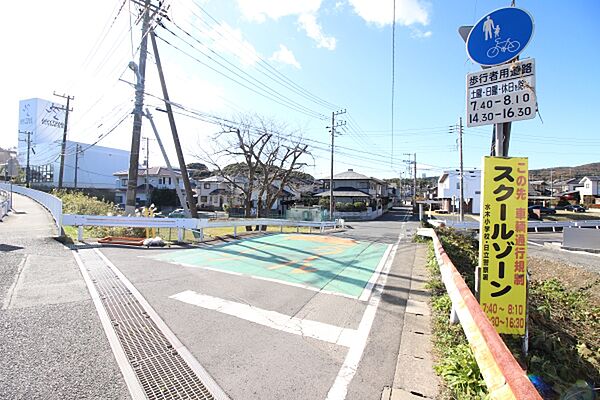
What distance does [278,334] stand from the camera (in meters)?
3.78

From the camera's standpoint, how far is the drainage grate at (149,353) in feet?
8.81

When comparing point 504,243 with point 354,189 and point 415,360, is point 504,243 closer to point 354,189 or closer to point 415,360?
point 415,360

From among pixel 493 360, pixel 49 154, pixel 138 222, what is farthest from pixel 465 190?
pixel 49 154

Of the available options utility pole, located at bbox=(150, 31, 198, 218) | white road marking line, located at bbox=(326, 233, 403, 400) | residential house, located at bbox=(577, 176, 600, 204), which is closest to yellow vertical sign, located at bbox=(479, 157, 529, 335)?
white road marking line, located at bbox=(326, 233, 403, 400)

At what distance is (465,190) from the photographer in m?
45.8

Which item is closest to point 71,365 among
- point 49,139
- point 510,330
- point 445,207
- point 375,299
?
point 375,299

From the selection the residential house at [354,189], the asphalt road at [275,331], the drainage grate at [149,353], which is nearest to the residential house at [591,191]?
the residential house at [354,189]

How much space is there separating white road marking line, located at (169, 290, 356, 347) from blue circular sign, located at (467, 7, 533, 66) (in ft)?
12.2

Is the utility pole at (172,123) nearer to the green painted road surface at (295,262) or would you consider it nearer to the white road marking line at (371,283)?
the green painted road surface at (295,262)

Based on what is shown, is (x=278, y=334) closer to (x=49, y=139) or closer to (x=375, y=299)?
(x=375, y=299)

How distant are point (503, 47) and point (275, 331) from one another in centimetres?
430

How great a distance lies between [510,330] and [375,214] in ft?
142

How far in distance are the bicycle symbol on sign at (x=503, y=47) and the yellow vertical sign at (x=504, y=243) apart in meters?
1.23

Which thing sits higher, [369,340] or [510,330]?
[510,330]
